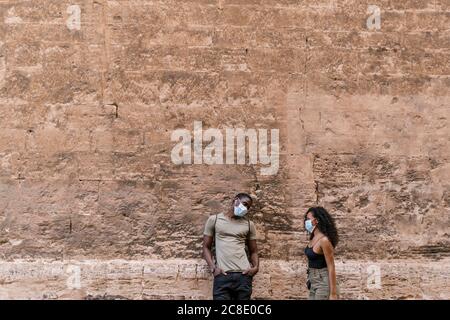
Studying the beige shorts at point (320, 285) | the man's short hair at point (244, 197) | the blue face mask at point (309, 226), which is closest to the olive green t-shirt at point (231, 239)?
the man's short hair at point (244, 197)

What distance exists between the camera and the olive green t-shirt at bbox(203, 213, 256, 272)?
639cm

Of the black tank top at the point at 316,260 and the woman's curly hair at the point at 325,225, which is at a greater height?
the woman's curly hair at the point at 325,225

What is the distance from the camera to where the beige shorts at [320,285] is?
6012mm

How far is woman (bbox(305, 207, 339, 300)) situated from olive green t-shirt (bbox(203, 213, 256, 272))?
24.4 inches

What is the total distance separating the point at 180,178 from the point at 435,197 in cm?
250

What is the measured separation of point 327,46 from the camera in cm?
713

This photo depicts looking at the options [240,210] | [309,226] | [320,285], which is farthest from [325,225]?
[240,210]

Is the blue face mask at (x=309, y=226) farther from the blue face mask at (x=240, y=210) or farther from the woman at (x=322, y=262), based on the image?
the blue face mask at (x=240, y=210)

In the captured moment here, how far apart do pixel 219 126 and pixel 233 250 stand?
1291 mm

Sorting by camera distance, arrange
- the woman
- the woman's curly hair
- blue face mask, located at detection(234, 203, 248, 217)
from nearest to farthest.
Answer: the woman, the woman's curly hair, blue face mask, located at detection(234, 203, 248, 217)

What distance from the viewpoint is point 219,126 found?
703cm

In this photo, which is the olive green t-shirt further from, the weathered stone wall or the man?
the weathered stone wall

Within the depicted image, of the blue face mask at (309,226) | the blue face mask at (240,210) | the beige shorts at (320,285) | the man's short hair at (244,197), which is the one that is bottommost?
the beige shorts at (320,285)

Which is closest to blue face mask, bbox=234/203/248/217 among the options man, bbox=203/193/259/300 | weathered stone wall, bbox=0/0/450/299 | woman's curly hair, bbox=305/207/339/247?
man, bbox=203/193/259/300
